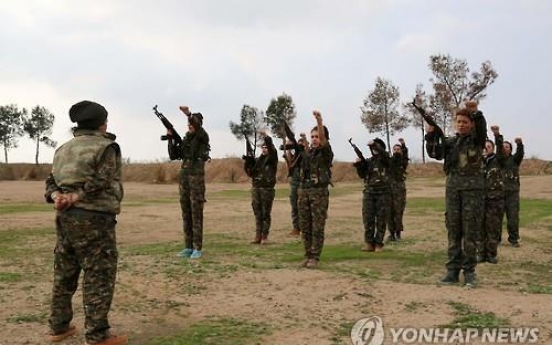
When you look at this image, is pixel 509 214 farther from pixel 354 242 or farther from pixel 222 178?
pixel 222 178

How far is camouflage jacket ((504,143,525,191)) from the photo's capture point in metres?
11.7

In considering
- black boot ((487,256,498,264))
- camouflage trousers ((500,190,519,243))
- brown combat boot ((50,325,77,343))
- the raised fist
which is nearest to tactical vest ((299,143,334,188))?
the raised fist

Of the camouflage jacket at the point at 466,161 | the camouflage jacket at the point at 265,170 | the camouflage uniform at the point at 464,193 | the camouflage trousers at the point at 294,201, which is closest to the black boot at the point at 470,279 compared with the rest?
the camouflage uniform at the point at 464,193

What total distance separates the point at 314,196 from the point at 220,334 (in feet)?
12.5

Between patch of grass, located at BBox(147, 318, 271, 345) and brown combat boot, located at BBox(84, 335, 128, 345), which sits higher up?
brown combat boot, located at BBox(84, 335, 128, 345)

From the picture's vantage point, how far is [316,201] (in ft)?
28.8

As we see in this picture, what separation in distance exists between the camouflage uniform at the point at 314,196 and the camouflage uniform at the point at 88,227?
4221mm

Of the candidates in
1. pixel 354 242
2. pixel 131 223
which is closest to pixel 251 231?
pixel 354 242

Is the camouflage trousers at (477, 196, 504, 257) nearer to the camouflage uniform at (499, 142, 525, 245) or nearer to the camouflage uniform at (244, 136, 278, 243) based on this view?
the camouflage uniform at (499, 142, 525, 245)

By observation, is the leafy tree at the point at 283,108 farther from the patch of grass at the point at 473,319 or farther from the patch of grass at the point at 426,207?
the patch of grass at the point at 473,319

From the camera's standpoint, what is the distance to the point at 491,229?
10.1 metres

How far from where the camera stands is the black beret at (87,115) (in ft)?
16.8

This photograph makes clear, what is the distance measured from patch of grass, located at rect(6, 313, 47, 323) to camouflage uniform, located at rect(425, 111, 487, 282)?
5194mm

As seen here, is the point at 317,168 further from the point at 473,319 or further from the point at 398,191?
the point at 398,191
